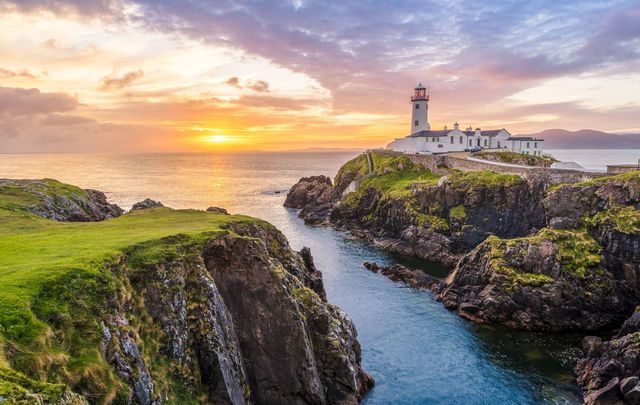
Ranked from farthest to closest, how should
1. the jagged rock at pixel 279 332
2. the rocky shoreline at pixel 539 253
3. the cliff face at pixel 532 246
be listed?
the cliff face at pixel 532 246
the rocky shoreline at pixel 539 253
the jagged rock at pixel 279 332

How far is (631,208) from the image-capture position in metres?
56.6

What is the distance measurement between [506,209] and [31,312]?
2916 inches

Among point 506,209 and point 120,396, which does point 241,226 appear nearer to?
point 120,396

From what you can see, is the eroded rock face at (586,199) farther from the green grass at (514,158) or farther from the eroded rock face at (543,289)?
the green grass at (514,158)

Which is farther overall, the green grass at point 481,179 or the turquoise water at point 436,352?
the green grass at point 481,179

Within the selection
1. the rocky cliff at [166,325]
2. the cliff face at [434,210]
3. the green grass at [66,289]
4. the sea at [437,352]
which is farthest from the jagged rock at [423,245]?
the green grass at [66,289]

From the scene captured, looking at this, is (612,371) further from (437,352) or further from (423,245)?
(423,245)

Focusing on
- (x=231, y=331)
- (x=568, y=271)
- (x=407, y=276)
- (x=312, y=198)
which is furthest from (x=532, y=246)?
(x=312, y=198)

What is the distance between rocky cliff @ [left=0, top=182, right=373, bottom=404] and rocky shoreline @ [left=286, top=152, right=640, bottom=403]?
2104cm

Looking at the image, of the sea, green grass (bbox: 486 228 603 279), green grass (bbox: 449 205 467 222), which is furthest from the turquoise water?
green grass (bbox: 449 205 467 222)

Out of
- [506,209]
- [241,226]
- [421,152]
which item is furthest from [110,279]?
[421,152]

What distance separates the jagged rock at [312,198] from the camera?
116 meters

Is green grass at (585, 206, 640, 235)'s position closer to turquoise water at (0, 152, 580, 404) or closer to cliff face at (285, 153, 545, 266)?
cliff face at (285, 153, 545, 266)

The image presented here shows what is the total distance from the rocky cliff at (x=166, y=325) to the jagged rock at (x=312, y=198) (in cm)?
7498
